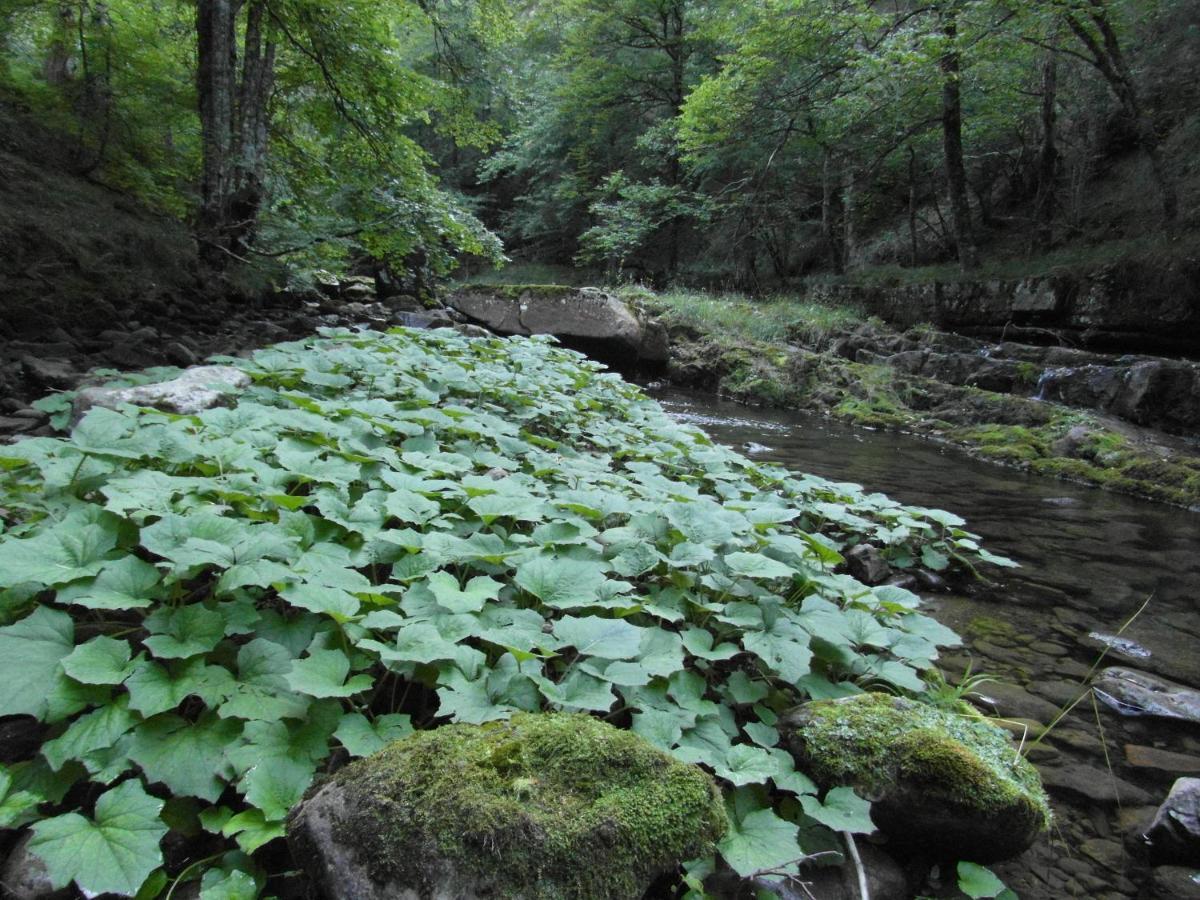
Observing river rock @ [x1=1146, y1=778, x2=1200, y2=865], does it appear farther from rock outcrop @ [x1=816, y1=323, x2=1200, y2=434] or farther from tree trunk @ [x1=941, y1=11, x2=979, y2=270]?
tree trunk @ [x1=941, y1=11, x2=979, y2=270]

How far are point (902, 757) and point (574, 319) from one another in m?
9.51

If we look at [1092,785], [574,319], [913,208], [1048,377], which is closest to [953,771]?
[1092,785]

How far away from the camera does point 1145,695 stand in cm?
255

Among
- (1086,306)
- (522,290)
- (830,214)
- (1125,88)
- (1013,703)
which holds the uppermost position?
(1125,88)

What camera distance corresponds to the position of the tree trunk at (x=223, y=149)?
7094 mm

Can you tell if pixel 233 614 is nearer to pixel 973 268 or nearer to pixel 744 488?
pixel 744 488

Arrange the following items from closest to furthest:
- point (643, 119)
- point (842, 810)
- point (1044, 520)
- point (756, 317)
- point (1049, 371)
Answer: point (842, 810) < point (1044, 520) < point (1049, 371) < point (756, 317) < point (643, 119)

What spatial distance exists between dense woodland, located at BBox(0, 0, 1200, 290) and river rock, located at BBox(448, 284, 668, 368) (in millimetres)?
1680

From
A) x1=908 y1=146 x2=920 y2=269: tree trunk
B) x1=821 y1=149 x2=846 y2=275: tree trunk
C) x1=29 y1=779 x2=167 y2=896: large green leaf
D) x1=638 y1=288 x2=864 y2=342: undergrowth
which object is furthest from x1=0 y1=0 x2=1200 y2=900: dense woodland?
x1=821 y1=149 x2=846 y2=275: tree trunk

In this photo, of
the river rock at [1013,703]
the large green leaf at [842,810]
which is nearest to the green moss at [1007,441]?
the river rock at [1013,703]

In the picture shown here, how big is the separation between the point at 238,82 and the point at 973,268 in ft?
46.3

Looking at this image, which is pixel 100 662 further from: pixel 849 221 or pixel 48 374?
pixel 849 221

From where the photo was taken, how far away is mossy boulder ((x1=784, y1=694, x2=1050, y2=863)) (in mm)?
1581

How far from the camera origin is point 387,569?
1.98 m
